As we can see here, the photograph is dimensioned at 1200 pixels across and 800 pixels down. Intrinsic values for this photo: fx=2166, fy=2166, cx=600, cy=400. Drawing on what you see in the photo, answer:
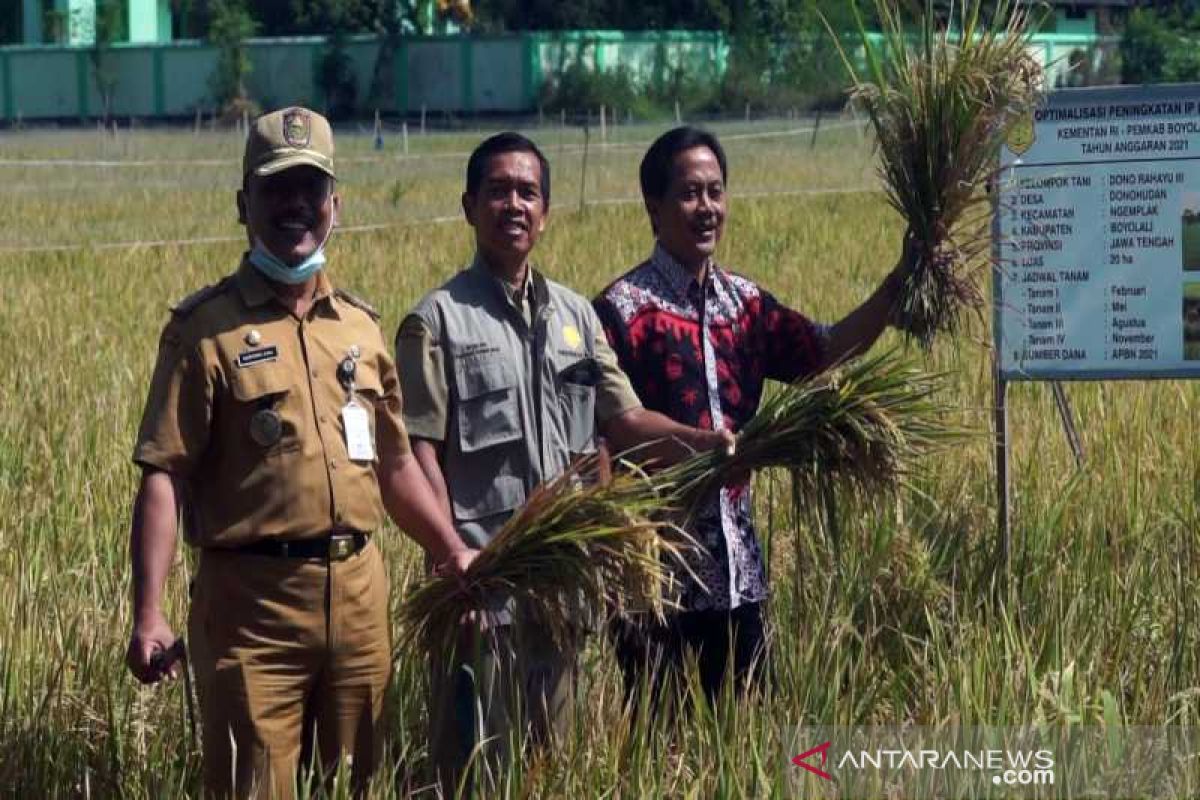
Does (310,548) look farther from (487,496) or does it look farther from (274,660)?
(487,496)

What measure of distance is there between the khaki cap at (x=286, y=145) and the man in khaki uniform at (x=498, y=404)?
1.46ft

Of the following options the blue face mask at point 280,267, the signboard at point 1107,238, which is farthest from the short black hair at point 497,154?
the signboard at point 1107,238

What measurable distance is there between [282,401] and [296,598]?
0.37m

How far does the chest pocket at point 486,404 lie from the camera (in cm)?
438

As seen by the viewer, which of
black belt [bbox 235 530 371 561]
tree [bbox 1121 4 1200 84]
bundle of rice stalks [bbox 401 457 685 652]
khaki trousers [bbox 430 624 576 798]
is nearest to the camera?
black belt [bbox 235 530 371 561]

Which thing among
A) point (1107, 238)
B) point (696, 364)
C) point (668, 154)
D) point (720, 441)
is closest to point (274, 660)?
point (720, 441)

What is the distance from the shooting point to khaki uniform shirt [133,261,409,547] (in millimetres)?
3977

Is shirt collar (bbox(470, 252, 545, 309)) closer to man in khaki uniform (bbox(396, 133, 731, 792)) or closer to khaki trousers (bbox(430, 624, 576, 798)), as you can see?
man in khaki uniform (bbox(396, 133, 731, 792))

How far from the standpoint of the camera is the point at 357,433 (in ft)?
13.3

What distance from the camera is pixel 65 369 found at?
9.77m

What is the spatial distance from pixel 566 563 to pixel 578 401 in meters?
0.45

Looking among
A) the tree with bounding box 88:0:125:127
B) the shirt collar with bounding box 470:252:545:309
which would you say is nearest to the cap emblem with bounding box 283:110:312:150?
the shirt collar with bounding box 470:252:545:309

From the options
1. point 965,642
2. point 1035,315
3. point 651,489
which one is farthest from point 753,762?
point 1035,315

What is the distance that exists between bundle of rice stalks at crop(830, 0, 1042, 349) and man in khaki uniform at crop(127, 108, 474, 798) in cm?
148
